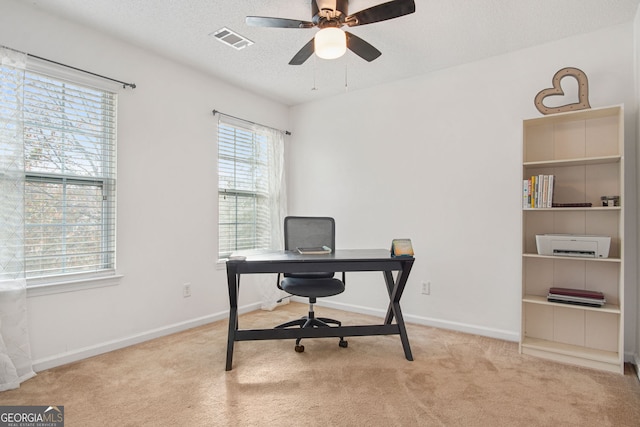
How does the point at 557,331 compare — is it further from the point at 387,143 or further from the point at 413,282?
the point at 387,143

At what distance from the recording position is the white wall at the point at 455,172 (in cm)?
274

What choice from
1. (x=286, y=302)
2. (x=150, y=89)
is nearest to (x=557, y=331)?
(x=286, y=302)

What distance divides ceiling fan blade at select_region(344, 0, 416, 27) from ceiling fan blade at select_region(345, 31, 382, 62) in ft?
0.43

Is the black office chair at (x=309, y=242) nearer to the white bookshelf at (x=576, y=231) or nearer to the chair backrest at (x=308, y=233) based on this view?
the chair backrest at (x=308, y=233)

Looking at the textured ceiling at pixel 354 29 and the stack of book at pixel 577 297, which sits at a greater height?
the textured ceiling at pixel 354 29

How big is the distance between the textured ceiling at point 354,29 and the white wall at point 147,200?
184 millimetres

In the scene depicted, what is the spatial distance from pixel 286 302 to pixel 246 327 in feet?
3.28

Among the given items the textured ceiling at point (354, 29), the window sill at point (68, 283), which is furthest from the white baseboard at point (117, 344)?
the textured ceiling at point (354, 29)

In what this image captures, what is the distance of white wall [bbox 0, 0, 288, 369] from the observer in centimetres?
245

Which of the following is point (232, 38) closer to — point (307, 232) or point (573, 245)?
point (307, 232)

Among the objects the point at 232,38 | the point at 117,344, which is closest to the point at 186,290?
the point at 117,344

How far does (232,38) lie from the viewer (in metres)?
2.80

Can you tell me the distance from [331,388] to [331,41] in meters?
2.12

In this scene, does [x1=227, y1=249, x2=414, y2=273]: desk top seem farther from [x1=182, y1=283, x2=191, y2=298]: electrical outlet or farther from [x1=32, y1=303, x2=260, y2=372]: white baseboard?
[x1=32, y1=303, x2=260, y2=372]: white baseboard
